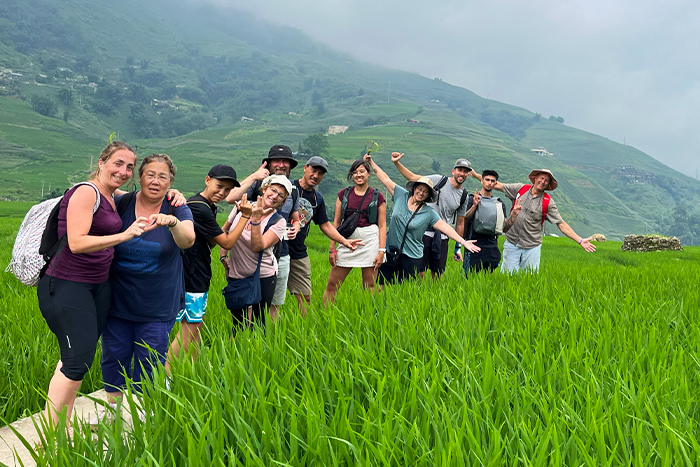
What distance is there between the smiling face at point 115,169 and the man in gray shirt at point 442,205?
3515mm

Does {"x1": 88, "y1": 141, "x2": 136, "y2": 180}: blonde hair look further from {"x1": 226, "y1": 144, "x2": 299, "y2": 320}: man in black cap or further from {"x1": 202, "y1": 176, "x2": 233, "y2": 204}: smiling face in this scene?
{"x1": 226, "y1": 144, "x2": 299, "y2": 320}: man in black cap

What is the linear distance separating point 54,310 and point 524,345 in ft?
8.34

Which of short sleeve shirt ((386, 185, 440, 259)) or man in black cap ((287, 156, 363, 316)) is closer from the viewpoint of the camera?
man in black cap ((287, 156, 363, 316))

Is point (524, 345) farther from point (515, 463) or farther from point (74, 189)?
point (74, 189)

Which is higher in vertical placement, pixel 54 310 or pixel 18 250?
pixel 18 250

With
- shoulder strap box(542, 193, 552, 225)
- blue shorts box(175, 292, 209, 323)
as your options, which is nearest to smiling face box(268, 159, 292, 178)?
blue shorts box(175, 292, 209, 323)

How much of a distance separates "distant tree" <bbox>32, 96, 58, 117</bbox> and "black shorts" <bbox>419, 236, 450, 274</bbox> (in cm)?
18662

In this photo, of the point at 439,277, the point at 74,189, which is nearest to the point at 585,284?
the point at 439,277

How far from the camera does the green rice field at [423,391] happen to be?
1635mm

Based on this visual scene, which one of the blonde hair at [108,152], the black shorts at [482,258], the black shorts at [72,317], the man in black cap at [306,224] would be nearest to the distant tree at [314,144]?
the black shorts at [482,258]

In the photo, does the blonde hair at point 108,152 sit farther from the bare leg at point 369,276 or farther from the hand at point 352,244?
the bare leg at point 369,276

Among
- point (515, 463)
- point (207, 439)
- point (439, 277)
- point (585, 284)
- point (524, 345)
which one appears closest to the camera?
point (515, 463)

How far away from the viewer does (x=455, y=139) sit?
182375 millimetres

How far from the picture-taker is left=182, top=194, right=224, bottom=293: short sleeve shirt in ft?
11.2
